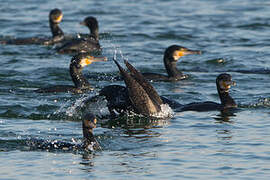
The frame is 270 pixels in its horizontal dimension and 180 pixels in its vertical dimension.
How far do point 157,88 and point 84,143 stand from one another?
19.3 feet

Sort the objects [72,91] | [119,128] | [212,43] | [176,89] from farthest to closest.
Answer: [212,43], [176,89], [72,91], [119,128]

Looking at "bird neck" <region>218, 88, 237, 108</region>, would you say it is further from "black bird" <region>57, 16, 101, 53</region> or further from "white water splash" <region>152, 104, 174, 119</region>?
"black bird" <region>57, 16, 101, 53</region>

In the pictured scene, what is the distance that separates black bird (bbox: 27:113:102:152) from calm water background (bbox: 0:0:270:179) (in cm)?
13

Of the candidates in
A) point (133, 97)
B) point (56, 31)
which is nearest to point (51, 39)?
point (56, 31)

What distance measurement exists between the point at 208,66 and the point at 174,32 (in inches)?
187

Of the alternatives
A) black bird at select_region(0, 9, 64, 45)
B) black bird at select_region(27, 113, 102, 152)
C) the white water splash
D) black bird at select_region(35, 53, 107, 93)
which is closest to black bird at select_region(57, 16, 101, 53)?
black bird at select_region(0, 9, 64, 45)

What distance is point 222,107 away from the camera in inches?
522

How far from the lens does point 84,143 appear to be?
1027cm

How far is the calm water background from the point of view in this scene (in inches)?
380

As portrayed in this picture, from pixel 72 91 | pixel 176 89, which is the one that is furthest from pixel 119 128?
pixel 176 89

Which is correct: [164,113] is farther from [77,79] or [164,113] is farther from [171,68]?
[171,68]

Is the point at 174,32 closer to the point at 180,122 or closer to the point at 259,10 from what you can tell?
the point at 259,10

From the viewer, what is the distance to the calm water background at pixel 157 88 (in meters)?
9.64

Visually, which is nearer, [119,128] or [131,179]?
[131,179]
